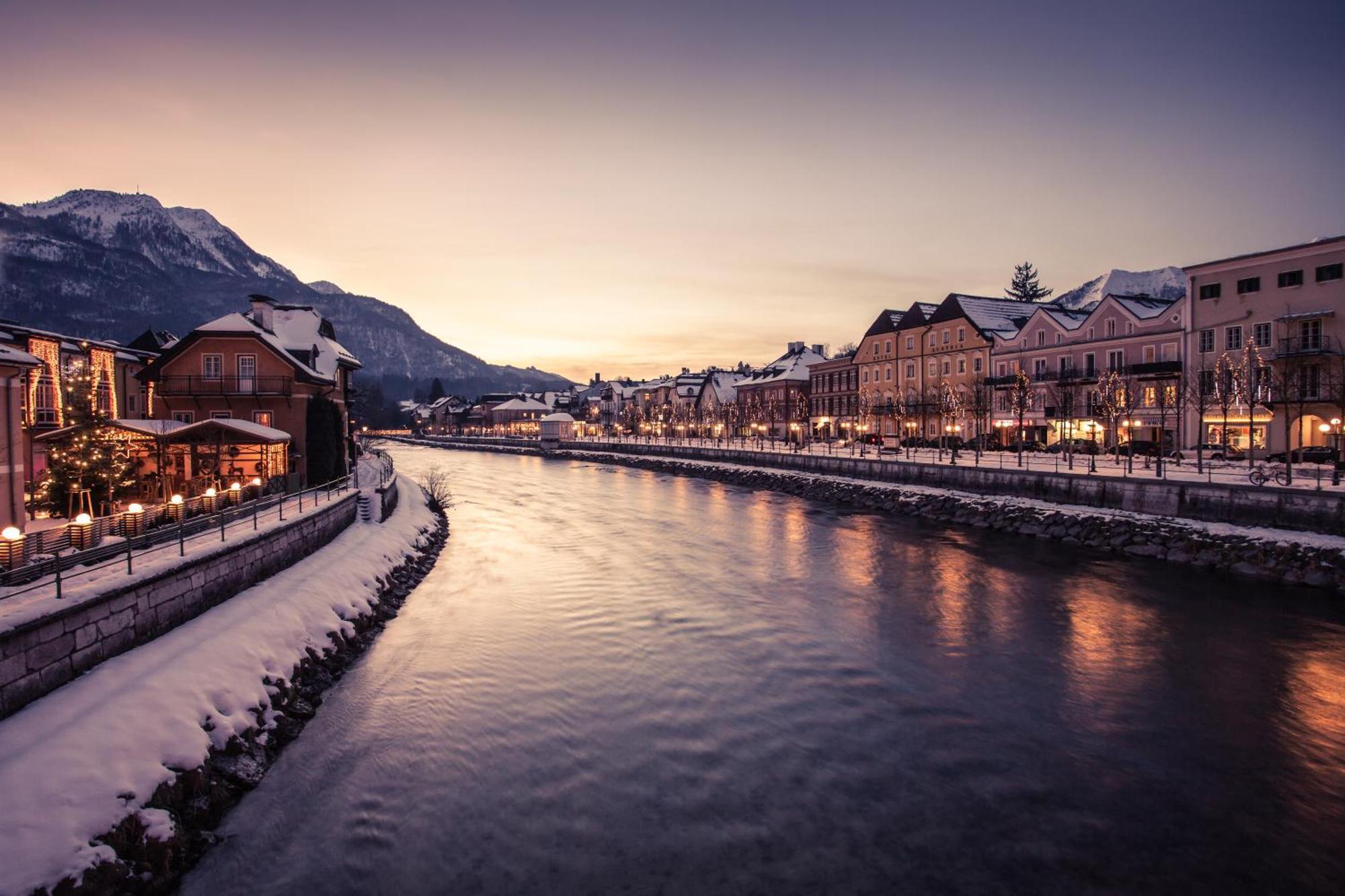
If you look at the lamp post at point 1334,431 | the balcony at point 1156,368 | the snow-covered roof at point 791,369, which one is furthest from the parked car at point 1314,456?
the snow-covered roof at point 791,369

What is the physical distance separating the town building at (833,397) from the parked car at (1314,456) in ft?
136

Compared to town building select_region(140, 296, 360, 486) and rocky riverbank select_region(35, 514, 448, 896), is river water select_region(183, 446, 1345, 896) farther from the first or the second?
town building select_region(140, 296, 360, 486)

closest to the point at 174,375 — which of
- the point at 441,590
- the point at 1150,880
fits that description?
the point at 441,590

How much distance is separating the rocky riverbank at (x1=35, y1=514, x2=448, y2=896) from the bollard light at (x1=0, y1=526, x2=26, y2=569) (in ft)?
18.4

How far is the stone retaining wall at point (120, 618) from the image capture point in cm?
918

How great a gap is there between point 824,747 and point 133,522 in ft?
55.6

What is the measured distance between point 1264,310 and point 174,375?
61510 mm

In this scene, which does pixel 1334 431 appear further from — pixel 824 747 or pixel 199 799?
pixel 199 799

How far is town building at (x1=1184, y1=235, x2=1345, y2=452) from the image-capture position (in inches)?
1438

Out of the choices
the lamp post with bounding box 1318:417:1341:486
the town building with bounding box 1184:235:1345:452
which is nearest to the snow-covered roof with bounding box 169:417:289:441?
the town building with bounding box 1184:235:1345:452

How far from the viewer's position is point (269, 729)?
11.3 meters

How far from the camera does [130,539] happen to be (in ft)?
39.0

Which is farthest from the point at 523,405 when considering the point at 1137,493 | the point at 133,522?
the point at 133,522

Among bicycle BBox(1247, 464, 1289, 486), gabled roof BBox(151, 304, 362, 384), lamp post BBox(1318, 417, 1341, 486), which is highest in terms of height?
gabled roof BBox(151, 304, 362, 384)
